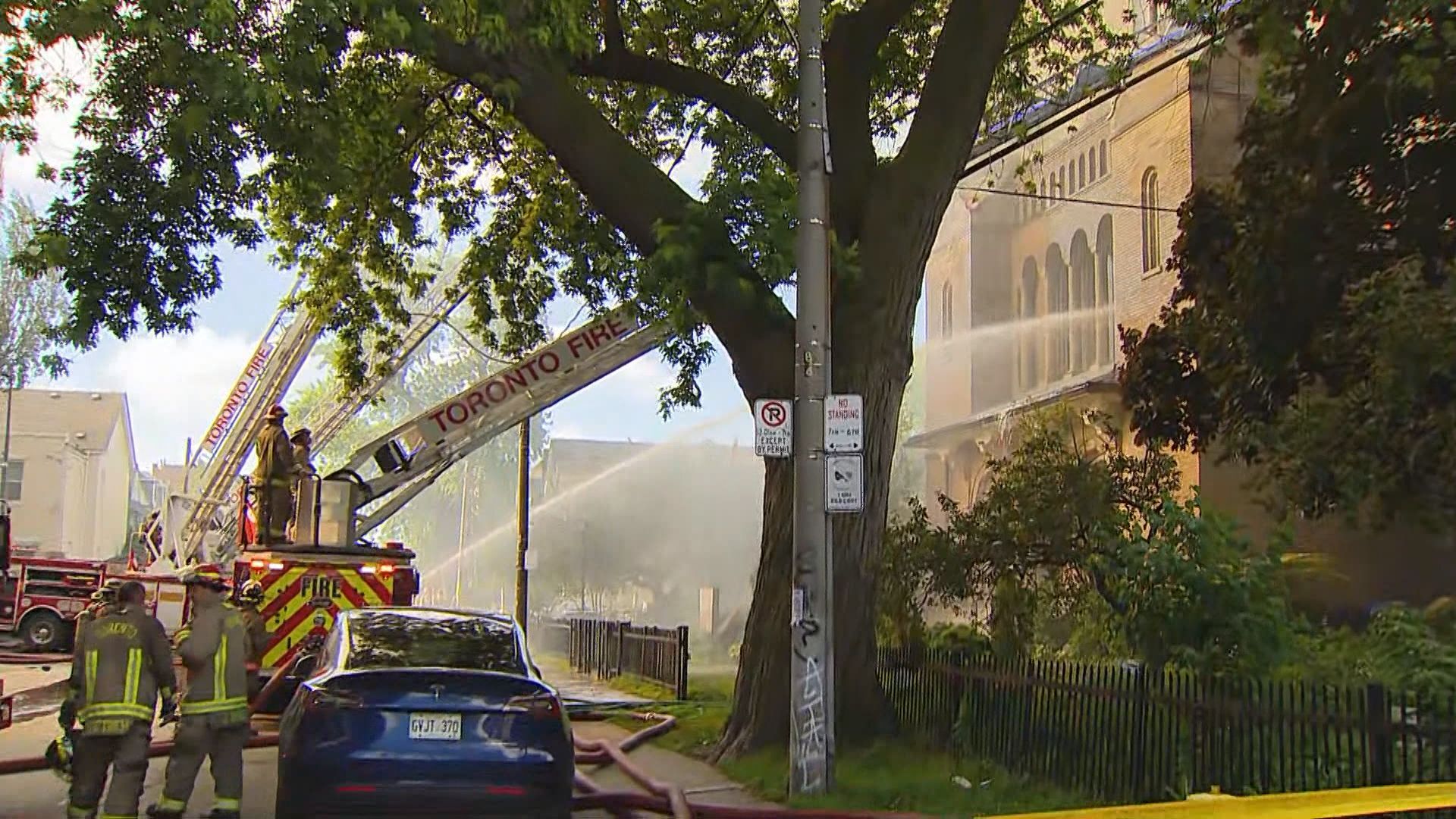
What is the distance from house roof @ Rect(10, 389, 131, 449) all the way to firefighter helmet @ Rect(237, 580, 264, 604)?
5158 cm

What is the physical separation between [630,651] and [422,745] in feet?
44.4

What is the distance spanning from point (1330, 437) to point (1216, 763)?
4591mm

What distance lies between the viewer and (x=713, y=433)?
49625 mm

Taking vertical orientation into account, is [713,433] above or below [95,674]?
above

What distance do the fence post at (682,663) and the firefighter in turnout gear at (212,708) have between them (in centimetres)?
963

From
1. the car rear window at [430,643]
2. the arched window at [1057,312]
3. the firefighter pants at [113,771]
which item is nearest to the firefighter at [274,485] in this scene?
the car rear window at [430,643]

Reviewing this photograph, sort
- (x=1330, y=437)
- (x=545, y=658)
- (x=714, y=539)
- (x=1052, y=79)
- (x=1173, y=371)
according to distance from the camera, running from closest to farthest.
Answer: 1. (x=1330, y=437)
2. (x=1173, y=371)
3. (x=1052, y=79)
4. (x=545, y=658)
5. (x=714, y=539)

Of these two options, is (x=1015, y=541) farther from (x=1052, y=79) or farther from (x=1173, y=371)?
(x=1052, y=79)

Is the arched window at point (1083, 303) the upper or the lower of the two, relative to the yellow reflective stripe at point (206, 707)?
upper

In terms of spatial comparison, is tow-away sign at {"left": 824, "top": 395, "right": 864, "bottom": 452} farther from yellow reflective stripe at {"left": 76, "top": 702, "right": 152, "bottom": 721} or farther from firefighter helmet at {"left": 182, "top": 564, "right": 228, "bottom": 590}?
yellow reflective stripe at {"left": 76, "top": 702, "right": 152, "bottom": 721}

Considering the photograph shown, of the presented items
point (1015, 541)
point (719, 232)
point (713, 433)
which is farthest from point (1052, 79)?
point (713, 433)

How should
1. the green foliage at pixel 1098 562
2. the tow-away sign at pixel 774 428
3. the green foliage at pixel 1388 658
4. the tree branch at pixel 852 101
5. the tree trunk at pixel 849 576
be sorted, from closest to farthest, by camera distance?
the tow-away sign at pixel 774 428, the green foliage at pixel 1388 658, the green foliage at pixel 1098 562, the tree trunk at pixel 849 576, the tree branch at pixel 852 101

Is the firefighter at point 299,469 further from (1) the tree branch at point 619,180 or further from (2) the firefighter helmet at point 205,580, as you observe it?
(2) the firefighter helmet at point 205,580

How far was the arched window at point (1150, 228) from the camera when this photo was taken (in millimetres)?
25500
